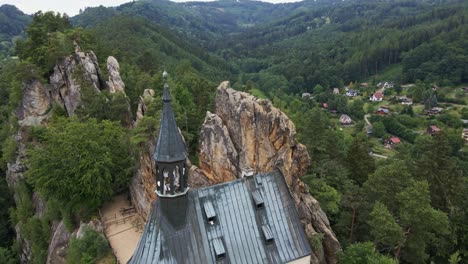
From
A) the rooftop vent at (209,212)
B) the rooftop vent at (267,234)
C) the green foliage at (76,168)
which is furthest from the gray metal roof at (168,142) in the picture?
the green foliage at (76,168)

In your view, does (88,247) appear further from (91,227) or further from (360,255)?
(360,255)

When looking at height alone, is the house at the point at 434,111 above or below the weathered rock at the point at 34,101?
below

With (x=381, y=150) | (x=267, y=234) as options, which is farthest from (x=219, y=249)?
(x=381, y=150)

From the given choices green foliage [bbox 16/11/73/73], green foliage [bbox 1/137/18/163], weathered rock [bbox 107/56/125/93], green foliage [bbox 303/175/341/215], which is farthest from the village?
green foliage [bbox 1/137/18/163]

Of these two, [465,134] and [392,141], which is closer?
[465,134]

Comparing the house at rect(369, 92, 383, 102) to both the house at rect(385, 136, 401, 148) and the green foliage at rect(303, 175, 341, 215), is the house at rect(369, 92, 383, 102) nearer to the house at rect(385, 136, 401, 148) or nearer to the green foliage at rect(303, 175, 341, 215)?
A: the house at rect(385, 136, 401, 148)

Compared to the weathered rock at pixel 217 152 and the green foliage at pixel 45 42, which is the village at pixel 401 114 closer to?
the weathered rock at pixel 217 152

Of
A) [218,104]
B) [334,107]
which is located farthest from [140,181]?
[334,107]
